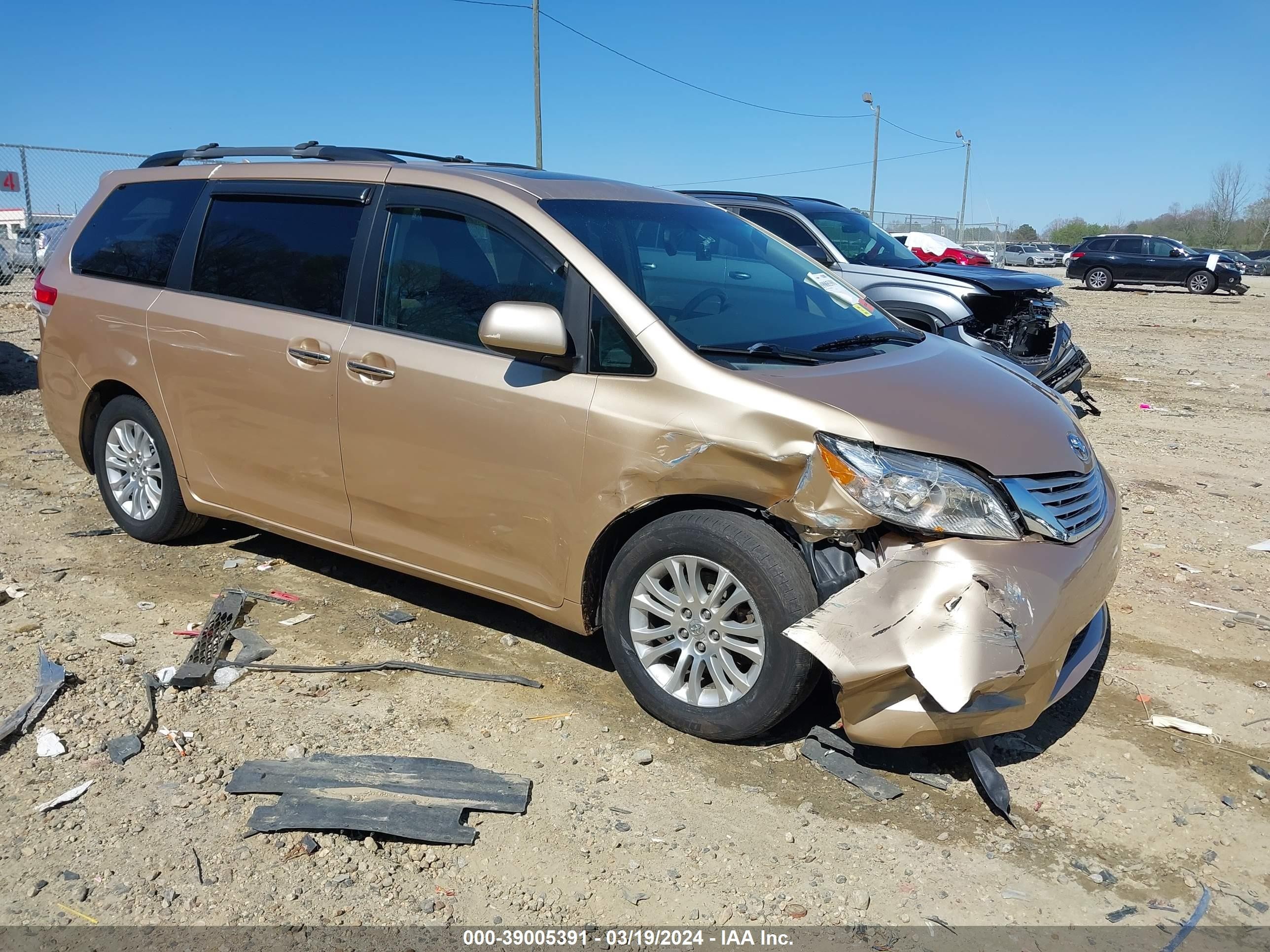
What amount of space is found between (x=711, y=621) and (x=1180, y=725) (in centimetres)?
190

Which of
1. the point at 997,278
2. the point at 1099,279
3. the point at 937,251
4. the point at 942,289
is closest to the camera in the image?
the point at 942,289

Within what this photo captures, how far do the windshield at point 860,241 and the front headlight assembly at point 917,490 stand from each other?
277 inches

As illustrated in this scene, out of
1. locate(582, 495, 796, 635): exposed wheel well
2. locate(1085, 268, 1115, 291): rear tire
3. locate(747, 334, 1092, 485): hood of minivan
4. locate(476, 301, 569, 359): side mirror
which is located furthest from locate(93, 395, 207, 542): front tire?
locate(1085, 268, 1115, 291): rear tire

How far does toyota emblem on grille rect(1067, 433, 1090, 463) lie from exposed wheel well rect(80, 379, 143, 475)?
4.41m

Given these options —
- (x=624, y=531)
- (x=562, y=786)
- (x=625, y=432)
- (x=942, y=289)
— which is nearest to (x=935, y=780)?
(x=562, y=786)

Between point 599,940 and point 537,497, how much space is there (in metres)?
1.59

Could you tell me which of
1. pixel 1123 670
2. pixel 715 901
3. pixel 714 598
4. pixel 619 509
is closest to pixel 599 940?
pixel 715 901

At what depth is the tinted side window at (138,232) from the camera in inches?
193

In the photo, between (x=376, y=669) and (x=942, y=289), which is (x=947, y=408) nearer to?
(x=376, y=669)

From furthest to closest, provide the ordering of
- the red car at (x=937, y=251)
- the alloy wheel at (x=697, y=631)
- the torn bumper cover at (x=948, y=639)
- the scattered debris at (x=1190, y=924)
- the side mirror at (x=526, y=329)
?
the red car at (x=937, y=251)
the side mirror at (x=526, y=329)
the alloy wheel at (x=697, y=631)
the torn bumper cover at (x=948, y=639)
the scattered debris at (x=1190, y=924)

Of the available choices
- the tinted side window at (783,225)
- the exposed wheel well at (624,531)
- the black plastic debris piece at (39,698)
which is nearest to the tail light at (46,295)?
the black plastic debris piece at (39,698)

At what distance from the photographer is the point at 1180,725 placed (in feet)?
12.4

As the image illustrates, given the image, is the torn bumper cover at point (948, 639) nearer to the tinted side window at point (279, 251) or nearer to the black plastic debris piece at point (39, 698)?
Answer: the tinted side window at point (279, 251)

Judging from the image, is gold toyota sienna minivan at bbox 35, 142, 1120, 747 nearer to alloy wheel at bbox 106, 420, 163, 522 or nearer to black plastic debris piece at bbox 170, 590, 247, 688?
alloy wheel at bbox 106, 420, 163, 522
